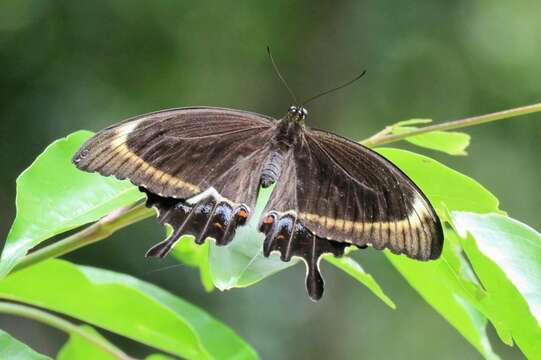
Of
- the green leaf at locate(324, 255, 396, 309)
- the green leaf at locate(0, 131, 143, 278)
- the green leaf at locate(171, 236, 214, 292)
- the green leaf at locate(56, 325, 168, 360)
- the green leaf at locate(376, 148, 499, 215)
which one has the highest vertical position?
the green leaf at locate(0, 131, 143, 278)

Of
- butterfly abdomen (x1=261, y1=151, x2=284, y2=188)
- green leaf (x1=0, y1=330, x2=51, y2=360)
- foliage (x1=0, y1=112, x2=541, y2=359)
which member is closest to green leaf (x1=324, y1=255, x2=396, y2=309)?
foliage (x1=0, y1=112, x2=541, y2=359)

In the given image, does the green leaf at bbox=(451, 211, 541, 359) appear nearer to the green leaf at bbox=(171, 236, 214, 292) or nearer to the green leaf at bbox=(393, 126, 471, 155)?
the green leaf at bbox=(393, 126, 471, 155)

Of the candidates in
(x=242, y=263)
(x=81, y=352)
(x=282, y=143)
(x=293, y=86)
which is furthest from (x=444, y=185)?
(x=293, y=86)

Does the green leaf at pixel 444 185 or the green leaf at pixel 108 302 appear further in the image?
the green leaf at pixel 108 302

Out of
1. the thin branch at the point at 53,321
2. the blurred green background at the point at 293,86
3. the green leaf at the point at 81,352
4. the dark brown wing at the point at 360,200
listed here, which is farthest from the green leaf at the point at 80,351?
the blurred green background at the point at 293,86

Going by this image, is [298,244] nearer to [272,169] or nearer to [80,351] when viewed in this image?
[272,169]

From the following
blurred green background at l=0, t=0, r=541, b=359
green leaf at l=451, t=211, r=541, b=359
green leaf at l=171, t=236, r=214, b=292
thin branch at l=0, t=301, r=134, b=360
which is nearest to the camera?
green leaf at l=451, t=211, r=541, b=359

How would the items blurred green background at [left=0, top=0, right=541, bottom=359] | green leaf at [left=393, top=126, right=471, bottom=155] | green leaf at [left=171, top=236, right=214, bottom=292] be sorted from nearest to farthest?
green leaf at [left=393, top=126, right=471, bottom=155] < green leaf at [left=171, top=236, right=214, bottom=292] < blurred green background at [left=0, top=0, right=541, bottom=359]

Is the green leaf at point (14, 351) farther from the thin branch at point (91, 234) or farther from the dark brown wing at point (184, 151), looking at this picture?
the dark brown wing at point (184, 151)
